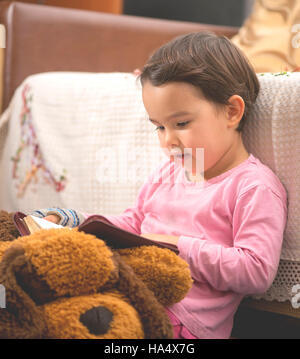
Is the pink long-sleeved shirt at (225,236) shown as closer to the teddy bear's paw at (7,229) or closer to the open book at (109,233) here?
the open book at (109,233)

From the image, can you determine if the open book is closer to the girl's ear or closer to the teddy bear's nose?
the teddy bear's nose

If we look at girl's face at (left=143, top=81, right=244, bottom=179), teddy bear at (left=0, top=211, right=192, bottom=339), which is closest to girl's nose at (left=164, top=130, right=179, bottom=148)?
girl's face at (left=143, top=81, right=244, bottom=179)

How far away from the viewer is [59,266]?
1.91 ft

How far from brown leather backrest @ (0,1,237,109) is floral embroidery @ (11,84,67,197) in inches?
6.6

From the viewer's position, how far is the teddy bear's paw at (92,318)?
57 cm

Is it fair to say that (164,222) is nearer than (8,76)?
Yes

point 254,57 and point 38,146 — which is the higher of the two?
point 254,57

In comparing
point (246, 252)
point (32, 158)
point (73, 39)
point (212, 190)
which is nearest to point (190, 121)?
point (212, 190)

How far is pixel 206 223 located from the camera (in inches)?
32.8

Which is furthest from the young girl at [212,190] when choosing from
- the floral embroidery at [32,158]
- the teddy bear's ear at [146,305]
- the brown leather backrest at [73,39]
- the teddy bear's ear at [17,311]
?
the brown leather backrest at [73,39]

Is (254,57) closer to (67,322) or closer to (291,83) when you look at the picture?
(291,83)

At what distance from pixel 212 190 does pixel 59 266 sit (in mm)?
355

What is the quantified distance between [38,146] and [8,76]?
0.32m

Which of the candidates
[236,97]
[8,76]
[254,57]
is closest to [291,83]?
[236,97]
